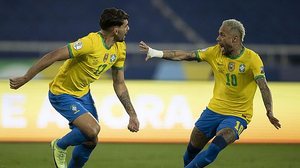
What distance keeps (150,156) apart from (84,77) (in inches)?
110

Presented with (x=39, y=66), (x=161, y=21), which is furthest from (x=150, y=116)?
(x=161, y=21)

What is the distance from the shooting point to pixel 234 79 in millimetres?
7508

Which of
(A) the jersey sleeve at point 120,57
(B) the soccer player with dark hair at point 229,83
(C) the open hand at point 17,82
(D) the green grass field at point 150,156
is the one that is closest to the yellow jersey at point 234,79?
(B) the soccer player with dark hair at point 229,83

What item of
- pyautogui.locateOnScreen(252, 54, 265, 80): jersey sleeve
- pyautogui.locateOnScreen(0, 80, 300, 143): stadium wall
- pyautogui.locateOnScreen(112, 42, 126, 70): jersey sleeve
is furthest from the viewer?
pyautogui.locateOnScreen(0, 80, 300, 143): stadium wall

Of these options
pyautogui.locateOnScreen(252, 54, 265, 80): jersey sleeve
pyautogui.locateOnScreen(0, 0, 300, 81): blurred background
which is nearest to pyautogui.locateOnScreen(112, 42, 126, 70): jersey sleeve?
pyautogui.locateOnScreen(252, 54, 265, 80): jersey sleeve

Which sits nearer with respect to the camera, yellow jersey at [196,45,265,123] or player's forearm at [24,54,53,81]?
player's forearm at [24,54,53,81]

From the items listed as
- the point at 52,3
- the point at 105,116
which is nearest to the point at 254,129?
the point at 105,116

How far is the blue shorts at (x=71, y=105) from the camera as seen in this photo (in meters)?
7.38

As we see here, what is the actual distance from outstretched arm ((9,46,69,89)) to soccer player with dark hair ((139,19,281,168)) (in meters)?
0.91

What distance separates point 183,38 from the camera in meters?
23.0

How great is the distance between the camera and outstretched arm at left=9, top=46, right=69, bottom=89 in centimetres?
687

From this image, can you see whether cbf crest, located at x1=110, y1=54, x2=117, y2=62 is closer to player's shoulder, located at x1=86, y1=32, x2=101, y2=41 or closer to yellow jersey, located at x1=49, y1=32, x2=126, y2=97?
yellow jersey, located at x1=49, y1=32, x2=126, y2=97

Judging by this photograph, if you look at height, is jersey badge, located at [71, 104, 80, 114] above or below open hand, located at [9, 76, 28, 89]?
below

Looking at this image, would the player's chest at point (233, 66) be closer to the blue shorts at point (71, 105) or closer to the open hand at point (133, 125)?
the open hand at point (133, 125)
